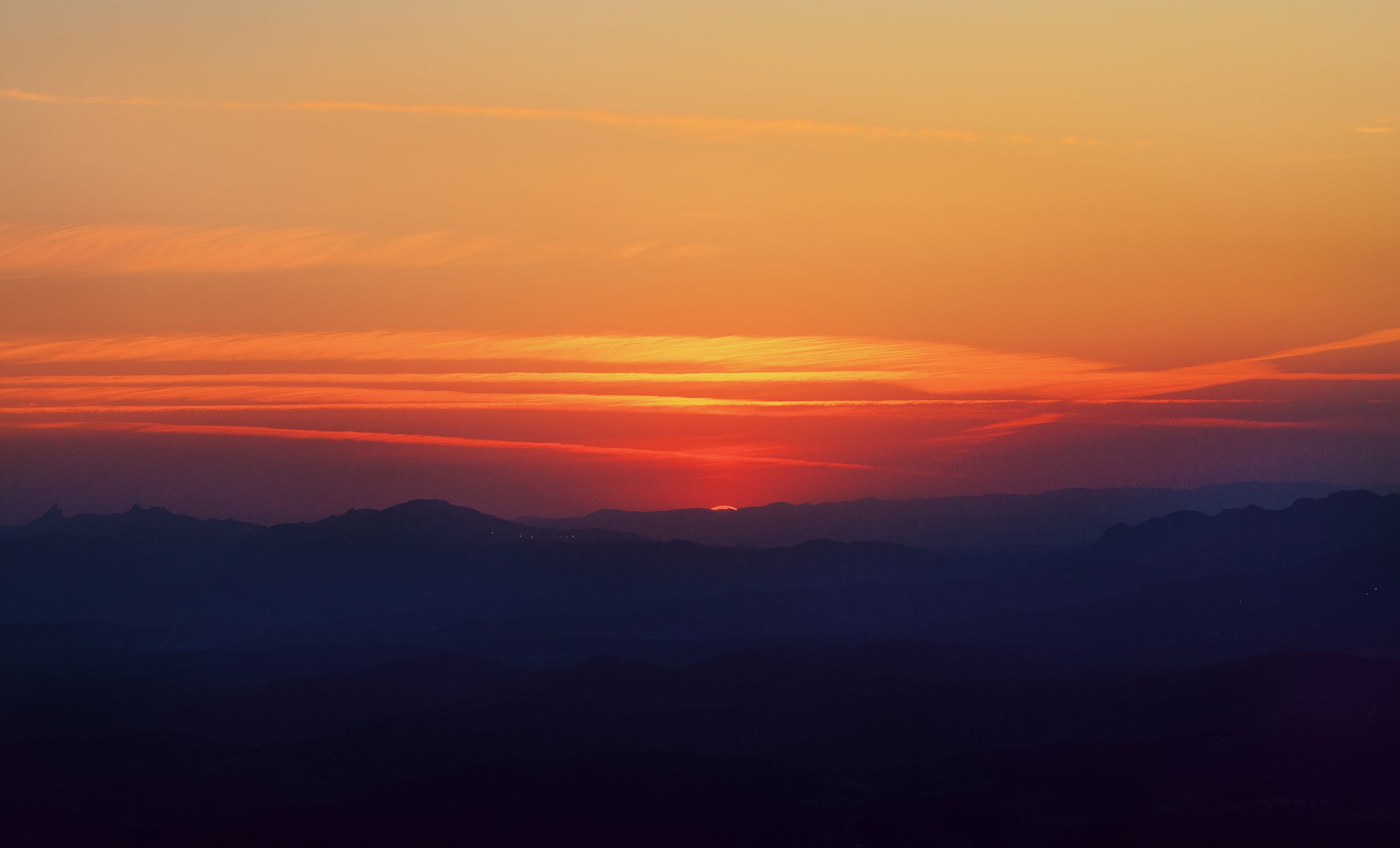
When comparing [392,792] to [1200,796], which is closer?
[1200,796]

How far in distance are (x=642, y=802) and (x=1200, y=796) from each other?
47.3 meters

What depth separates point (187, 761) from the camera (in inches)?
5876

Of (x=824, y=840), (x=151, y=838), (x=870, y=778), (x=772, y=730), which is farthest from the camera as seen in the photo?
(x=772, y=730)

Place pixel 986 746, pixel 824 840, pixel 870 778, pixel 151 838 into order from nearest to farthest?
1. pixel 824 840
2. pixel 151 838
3. pixel 870 778
4. pixel 986 746

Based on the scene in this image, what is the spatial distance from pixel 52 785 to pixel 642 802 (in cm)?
6383

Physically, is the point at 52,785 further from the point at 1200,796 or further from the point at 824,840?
the point at 1200,796

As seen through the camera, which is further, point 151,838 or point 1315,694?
point 1315,694

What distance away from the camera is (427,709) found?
18938cm

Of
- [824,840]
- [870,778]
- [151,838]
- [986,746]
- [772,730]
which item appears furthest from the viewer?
[772,730]

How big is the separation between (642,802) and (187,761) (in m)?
53.4

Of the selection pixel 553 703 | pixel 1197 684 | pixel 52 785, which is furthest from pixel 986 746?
pixel 52 785

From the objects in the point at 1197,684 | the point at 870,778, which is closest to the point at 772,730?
the point at 870,778

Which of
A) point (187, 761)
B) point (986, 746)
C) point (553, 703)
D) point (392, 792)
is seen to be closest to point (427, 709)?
point (553, 703)

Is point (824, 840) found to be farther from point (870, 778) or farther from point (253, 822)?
point (253, 822)
